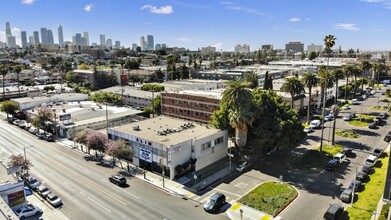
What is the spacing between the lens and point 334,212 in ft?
117

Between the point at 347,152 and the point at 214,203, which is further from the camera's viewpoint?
the point at 347,152

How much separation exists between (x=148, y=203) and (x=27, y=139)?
155 feet

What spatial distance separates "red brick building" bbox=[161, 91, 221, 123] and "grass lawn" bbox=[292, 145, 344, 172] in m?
25.7

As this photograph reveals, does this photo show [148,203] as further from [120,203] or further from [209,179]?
[209,179]

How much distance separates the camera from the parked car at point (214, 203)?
128 ft

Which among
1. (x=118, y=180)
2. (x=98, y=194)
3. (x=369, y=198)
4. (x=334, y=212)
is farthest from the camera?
(x=118, y=180)

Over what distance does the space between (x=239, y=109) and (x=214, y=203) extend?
19.3 m

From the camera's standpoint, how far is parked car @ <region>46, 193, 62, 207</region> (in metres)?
40.8

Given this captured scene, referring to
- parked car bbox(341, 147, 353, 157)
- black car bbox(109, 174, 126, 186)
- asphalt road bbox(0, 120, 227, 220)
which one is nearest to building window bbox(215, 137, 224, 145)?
asphalt road bbox(0, 120, 227, 220)

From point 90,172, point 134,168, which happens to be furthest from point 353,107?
point 90,172

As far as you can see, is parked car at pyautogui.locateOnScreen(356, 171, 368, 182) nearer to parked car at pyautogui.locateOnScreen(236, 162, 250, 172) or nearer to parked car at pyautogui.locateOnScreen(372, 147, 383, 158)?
parked car at pyautogui.locateOnScreen(372, 147, 383, 158)

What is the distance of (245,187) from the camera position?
45844 mm

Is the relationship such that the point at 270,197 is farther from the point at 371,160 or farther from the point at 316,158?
the point at 371,160

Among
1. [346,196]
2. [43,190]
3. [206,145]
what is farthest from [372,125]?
[43,190]
